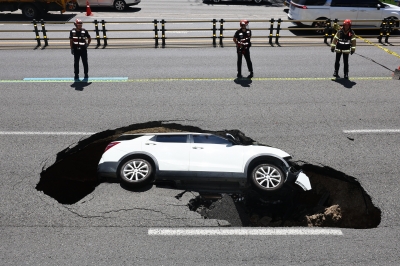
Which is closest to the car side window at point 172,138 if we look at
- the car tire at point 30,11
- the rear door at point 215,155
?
the rear door at point 215,155

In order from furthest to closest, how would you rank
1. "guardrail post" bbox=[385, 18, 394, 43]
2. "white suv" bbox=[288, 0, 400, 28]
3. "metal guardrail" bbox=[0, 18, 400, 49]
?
1. "white suv" bbox=[288, 0, 400, 28]
2. "guardrail post" bbox=[385, 18, 394, 43]
3. "metal guardrail" bbox=[0, 18, 400, 49]

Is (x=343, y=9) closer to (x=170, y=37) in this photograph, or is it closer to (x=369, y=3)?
(x=369, y=3)

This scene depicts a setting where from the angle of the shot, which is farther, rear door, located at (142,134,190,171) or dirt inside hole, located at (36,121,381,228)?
rear door, located at (142,134,190,171)

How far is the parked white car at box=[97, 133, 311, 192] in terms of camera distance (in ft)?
23.8

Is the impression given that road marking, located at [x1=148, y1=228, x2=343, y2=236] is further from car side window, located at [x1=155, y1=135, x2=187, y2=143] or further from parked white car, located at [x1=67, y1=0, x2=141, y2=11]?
parked white car, located at [x1=67, y1=0, x2=141, y2=11]

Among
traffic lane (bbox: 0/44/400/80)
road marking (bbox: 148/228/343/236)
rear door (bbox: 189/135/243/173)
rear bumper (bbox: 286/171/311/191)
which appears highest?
traffic lane (bbox: 0/44/400/80)

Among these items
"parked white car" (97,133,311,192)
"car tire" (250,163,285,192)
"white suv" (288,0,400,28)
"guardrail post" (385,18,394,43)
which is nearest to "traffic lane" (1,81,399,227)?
"parked white car" (97,133,311,192)

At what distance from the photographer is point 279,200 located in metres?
7.11

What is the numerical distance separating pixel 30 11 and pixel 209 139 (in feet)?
60.8

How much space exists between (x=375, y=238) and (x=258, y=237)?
72.4 inches

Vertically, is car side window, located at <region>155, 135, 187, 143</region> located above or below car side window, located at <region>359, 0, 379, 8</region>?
below

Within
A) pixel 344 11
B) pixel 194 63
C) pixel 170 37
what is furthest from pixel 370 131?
pixel 344 11

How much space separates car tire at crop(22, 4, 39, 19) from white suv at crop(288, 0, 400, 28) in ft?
46.5

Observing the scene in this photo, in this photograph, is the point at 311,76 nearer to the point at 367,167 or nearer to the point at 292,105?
the point at 292,105
